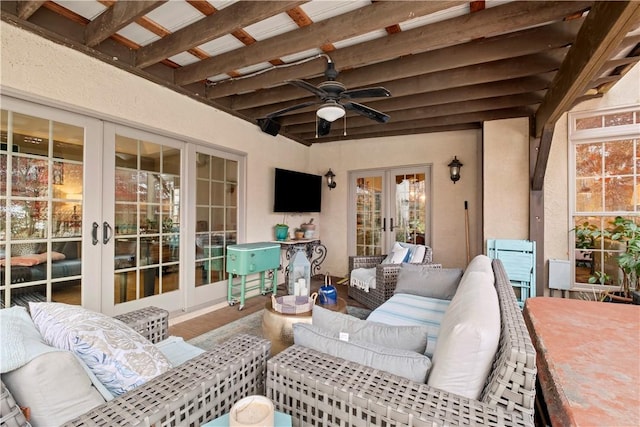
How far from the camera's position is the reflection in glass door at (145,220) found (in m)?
3.00

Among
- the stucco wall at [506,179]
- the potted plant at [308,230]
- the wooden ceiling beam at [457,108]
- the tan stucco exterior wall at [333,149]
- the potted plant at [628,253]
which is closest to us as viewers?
the tan stucco exterior wall at [333,149]

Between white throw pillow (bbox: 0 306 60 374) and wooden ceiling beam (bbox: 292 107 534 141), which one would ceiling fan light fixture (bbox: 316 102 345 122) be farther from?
white throw pillow (bbox: 0 306 60 374)

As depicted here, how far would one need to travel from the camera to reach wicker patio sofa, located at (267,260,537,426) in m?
0.88

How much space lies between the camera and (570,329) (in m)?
1.34

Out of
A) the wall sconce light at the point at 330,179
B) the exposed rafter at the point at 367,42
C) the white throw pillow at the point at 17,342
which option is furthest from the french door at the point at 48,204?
the wall sconce light at the point at 330,179

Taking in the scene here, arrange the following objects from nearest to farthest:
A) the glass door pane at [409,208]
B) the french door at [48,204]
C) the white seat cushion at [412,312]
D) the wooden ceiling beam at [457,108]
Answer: the white seat cushion at [412,312]
the french door at [48,204]
the wooden ceiling beam at [457,108]
the glass door pane at [409,208]

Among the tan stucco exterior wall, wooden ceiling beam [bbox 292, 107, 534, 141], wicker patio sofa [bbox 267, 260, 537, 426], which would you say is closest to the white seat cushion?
wicker patio sofa [bbox 267, 260, 537, 426]

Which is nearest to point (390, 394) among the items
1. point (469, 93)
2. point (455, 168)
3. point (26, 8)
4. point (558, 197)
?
point (26, 8)

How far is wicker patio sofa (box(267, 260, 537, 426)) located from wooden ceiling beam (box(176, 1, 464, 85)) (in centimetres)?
207

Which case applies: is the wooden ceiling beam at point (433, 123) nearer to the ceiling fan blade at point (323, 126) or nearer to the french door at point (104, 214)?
the ceiling fan blade at point (323, 126)

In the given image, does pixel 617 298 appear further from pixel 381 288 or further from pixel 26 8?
pixel 26 8

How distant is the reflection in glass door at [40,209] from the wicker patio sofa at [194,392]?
7.31 ft

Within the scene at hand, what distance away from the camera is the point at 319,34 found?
2.41 meters

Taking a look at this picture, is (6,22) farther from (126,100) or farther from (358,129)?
(358,129)
